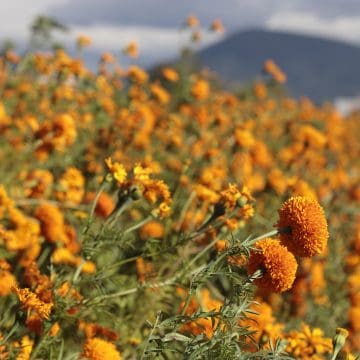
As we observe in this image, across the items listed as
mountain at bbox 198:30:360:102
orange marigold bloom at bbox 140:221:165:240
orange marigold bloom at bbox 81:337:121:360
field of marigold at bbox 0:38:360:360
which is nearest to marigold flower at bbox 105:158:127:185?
field of marigold at bbox 0:38:360:360

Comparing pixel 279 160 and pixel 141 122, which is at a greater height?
pixel 141 122

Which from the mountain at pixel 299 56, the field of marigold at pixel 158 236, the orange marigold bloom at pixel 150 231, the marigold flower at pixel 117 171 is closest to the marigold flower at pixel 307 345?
the field of marigold at pixel 158 236

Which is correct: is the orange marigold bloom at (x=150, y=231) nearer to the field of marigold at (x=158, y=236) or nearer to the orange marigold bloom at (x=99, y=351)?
the field of marigold at (x=158, y=236)

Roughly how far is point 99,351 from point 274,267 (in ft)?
2.35

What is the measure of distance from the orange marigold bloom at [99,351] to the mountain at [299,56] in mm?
110931

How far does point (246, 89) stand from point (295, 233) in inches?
411

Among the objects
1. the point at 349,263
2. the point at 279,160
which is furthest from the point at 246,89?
the point at 349,263

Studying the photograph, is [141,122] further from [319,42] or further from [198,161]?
[319,42]

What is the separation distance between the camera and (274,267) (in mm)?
2084

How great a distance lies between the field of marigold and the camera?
214 centimetres

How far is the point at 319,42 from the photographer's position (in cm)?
13938

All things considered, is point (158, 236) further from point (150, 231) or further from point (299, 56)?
point (299, 56)

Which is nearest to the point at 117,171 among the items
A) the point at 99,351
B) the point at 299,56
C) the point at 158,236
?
the point at 99,351

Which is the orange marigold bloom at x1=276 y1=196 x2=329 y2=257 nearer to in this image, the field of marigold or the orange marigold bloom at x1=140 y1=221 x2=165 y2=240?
the field of marigold
